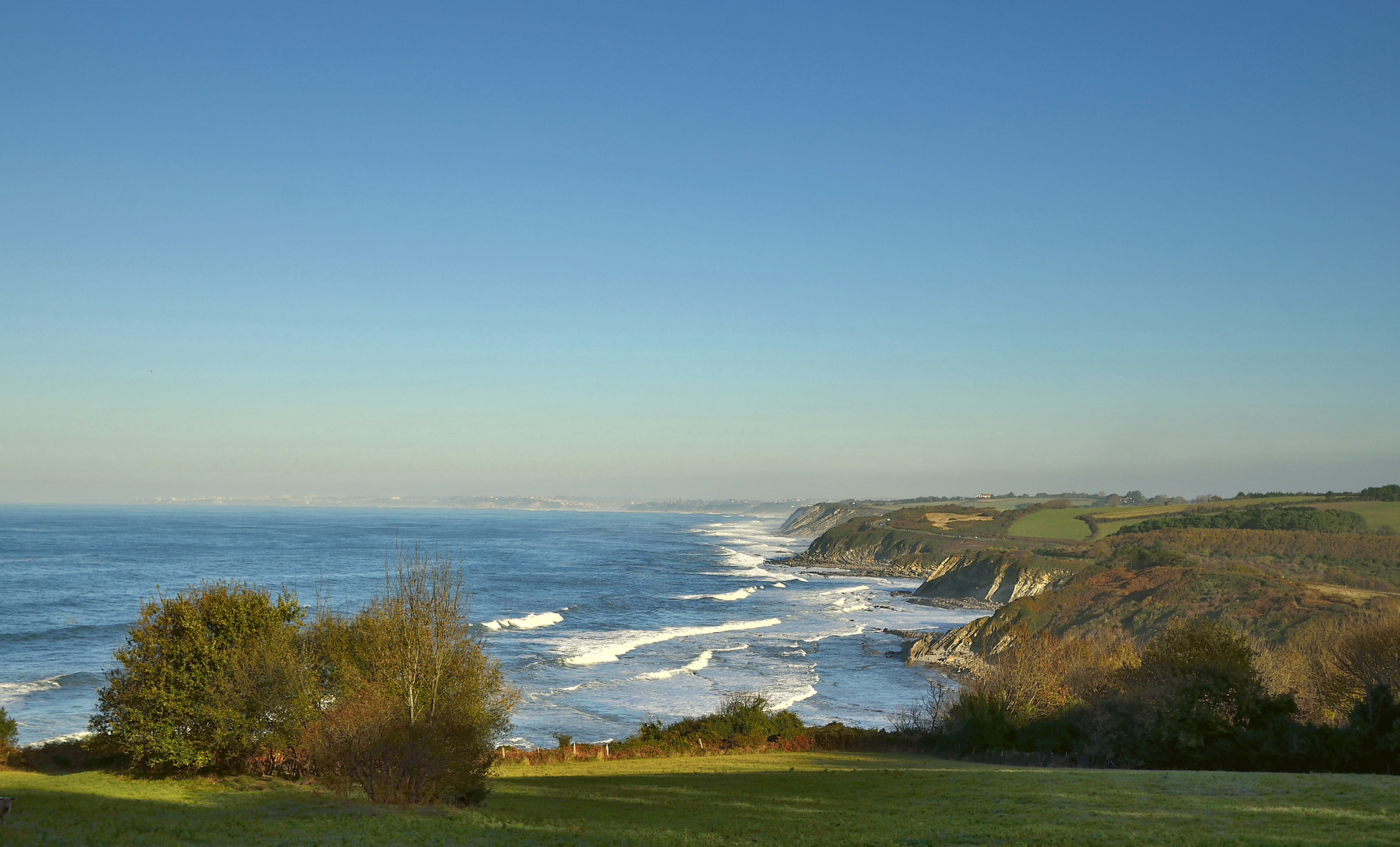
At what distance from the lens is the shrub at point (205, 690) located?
27.2 meters

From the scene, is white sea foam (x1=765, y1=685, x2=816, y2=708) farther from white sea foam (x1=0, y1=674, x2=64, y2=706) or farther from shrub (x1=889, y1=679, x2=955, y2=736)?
white sea foam (x1=0, y1=674, x2=64, y2=706)

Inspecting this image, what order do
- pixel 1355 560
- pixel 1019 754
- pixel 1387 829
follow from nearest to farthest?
1. pixel 1387 829
2. pixel 1019 754
3. pixel 1355 560

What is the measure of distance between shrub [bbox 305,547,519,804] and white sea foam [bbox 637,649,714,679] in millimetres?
28503

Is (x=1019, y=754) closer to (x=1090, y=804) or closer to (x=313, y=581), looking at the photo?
(x=1090, y=804)

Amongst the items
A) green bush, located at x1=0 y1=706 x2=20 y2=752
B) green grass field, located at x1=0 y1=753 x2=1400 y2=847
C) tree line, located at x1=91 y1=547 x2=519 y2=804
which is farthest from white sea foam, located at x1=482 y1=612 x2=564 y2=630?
green grass field, located at x1=0 y1=753 x2=1400 y2=847

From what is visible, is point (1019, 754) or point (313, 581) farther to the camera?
point (313, 581)

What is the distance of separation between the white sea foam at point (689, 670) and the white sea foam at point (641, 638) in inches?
209

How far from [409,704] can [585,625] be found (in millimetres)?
56604

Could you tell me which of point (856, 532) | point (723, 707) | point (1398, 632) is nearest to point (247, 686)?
point (723, 707)

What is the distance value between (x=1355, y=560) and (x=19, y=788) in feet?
368

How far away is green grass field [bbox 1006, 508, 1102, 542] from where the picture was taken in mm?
146750

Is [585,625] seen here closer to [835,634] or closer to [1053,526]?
[835,634]

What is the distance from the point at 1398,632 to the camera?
38219 mm

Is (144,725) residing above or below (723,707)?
above
